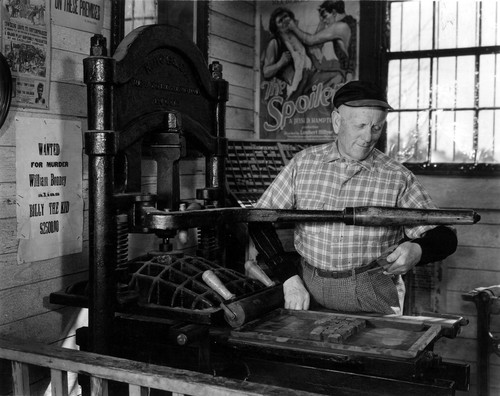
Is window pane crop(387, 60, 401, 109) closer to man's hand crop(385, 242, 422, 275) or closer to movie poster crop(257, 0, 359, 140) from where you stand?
movie poster crop(257, 0, 359, 140)

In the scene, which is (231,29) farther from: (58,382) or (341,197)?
(58,382)

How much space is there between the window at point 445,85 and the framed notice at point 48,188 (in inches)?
112

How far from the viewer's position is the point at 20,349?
2.08m

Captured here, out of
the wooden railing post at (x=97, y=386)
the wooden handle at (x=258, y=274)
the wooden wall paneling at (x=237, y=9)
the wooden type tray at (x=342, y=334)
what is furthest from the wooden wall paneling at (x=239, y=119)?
the wooden railing post at (x=97, y=386)

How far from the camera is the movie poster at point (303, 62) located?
495 cm

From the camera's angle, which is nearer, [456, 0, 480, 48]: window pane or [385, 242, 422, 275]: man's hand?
[385, 242, 422, 275]: man's hand

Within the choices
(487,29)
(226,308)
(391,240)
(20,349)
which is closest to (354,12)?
(487,29)

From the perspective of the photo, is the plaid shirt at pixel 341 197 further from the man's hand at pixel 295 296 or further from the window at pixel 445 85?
the window at pixel 445 85

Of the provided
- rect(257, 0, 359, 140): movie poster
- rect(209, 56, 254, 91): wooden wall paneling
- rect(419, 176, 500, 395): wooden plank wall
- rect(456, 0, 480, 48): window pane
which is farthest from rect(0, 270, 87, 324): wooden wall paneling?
rect(456, 0, 480, 48): window pane

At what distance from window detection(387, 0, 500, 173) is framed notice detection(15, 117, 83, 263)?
2.85 meters

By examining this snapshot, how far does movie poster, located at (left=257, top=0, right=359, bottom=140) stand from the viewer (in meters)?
4.95

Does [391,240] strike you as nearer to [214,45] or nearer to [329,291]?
[329,291]

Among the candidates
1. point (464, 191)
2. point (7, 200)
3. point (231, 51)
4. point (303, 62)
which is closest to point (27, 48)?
point (7, 200)

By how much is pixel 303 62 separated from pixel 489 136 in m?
1.50
